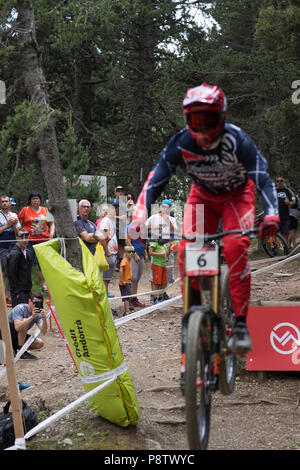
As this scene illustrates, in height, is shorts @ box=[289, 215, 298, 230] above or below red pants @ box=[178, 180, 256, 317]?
below

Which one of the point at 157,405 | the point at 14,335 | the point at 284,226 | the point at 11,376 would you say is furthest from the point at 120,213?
the point at 11,376

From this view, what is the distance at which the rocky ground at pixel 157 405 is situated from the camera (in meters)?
6.02

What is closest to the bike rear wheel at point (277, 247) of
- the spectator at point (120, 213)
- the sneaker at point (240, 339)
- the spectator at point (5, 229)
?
the spectator at point (120, 213)

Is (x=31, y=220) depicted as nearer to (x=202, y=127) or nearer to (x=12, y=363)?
(x=12, y=363)

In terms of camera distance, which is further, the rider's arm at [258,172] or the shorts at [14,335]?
the shorts at [14,335]

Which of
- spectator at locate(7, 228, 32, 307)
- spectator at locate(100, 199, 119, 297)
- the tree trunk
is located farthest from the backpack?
the tree trunk

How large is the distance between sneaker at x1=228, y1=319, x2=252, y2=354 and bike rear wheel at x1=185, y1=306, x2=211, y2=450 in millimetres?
176

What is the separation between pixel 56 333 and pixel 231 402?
3.80 metres

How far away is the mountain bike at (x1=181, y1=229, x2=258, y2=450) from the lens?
3.44 m

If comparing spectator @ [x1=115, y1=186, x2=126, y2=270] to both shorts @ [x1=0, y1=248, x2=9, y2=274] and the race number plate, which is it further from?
the race number plate

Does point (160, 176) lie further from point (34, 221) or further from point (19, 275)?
point (34, 221)

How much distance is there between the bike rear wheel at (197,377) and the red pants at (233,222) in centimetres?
36

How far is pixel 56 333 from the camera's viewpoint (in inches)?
401

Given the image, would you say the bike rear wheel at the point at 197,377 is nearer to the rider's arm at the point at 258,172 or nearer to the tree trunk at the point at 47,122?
the rider's arm at the point at 258,172
